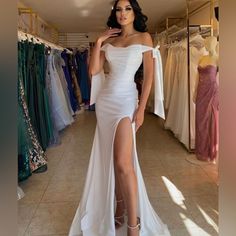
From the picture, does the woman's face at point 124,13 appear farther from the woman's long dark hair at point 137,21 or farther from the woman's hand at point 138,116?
the woman's hand at point 138,116

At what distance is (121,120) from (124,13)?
20.6 inches

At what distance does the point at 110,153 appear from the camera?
1529 millimetres

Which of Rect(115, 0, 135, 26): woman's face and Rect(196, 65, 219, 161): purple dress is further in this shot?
Rect(196, 65, 219, 161): purple dress

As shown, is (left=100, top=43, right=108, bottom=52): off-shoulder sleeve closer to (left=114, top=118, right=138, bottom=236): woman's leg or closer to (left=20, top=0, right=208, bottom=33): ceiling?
(left=114, top=118, right=138, bottom=236): woman's leg

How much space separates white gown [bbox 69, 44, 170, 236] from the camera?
146 cm

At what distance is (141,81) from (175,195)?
931 millimetres

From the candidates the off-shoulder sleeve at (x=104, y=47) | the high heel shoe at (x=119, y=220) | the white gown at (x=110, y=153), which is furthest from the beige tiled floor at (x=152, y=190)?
the off-shoulder sleeve at (x=104, y=47)

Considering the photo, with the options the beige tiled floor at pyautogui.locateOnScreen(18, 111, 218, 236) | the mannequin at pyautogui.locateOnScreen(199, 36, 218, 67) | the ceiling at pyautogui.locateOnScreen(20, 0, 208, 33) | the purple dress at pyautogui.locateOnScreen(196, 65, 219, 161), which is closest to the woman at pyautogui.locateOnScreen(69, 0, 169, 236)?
the beige tiled floor at pyautogui.locateOnScreen(18, 111, 218, 236)

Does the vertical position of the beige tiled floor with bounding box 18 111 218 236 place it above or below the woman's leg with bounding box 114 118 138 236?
below

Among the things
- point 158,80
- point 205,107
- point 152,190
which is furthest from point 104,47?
point 205,107

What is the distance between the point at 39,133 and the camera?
3061mm

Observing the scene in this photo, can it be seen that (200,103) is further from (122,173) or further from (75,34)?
(75,34)

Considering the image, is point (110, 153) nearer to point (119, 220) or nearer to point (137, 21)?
point (119, 220)

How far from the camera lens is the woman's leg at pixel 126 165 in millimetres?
1461
